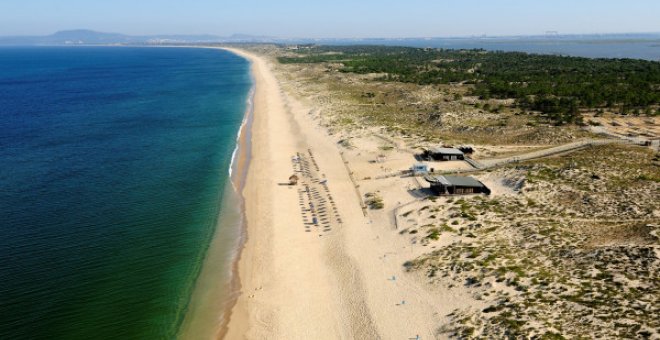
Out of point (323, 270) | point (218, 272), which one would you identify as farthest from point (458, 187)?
point (218, 272)

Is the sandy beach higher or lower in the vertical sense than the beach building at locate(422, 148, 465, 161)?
lower

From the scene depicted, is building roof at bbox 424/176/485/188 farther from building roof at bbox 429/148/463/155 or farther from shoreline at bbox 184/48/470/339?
building roof at bbox 429/148/463/155

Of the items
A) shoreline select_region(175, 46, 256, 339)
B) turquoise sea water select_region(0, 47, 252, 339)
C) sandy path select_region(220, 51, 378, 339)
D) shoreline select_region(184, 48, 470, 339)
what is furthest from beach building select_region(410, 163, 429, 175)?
turquoise sea water select_region(0, 47, 252, 339)

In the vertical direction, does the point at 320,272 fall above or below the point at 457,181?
below

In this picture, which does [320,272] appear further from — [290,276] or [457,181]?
[457,181]

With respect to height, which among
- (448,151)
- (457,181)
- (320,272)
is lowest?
(320,272)

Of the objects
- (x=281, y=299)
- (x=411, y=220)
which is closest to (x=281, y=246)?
(x=281, y=299)

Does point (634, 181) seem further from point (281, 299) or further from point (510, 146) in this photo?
point (281, 299)
